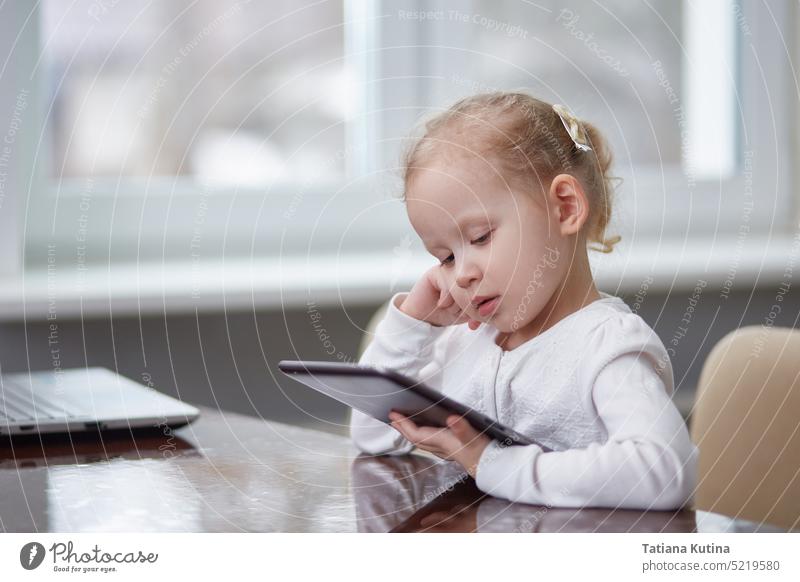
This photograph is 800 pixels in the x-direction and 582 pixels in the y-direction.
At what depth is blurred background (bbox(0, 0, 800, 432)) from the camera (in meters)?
1.10

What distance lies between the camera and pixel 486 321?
2.43ft

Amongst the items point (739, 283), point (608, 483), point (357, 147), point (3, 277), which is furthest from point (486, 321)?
point (739, 283)

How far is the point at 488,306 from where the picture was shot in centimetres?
72

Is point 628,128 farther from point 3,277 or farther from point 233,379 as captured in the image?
point 3,277

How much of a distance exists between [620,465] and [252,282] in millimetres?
645

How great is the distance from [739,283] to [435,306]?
0.73m

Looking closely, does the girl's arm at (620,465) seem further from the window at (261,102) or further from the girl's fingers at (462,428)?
the window at (261,102)

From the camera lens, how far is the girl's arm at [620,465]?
0.58m

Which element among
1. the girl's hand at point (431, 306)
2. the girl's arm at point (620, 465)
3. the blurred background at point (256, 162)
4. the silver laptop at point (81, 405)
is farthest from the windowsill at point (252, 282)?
the girl's arm at point (620, 465)

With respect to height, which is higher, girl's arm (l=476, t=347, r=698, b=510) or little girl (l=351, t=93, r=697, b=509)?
little girl (l=351, t=93, r=697, b=509)

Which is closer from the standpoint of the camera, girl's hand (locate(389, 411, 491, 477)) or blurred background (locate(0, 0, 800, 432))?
girl's hand (locate(389, 411, 491, 477))

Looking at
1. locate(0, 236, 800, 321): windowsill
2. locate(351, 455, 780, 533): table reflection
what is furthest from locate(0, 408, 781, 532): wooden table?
locate(0, 236, 800, 321): windowsill
